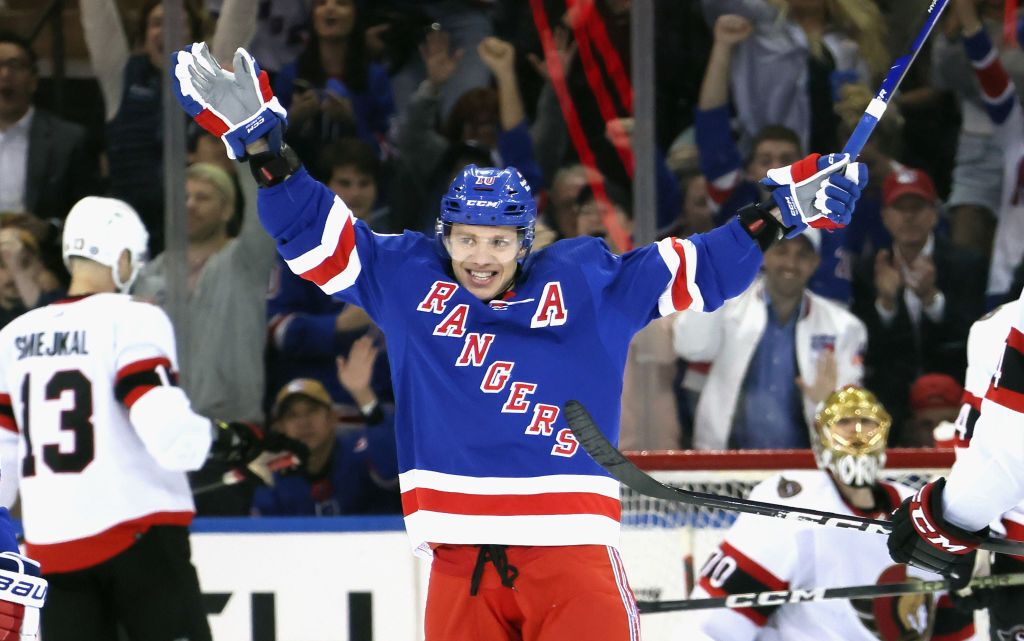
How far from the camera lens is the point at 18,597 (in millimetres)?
2545

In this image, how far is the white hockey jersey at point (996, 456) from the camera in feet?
8.47

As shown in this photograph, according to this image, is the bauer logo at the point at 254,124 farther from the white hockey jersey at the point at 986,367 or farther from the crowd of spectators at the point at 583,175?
the crowd of spectators at the point at 583,175

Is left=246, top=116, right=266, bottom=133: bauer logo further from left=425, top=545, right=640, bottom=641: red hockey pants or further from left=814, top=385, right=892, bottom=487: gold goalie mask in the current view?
left=814, top=385, right=892, bottom=487: gold goalie mask

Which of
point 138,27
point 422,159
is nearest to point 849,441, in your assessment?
point 422,159

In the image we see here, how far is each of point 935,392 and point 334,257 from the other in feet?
8.00

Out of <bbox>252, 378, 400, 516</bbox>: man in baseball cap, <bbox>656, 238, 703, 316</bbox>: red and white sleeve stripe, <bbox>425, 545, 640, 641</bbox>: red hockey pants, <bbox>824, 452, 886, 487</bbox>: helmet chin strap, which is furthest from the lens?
<bbox>252, 378, 400, 516</bbox>: man in baseball cap

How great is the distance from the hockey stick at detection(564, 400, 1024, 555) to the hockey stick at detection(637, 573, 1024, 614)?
632 millimetres

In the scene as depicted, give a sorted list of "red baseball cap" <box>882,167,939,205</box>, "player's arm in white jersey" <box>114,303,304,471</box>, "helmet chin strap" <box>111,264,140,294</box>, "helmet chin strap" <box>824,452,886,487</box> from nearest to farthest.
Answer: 1. "player's arm in white jersey" <box>114,303,304,471</box>
2. "helmet chin strap" <box>824,452,886,487</box>
3. "helmet chin strap" <box>111,264,140,294</box>
4. "red baseball cap" <box>882,167,939,205</box>

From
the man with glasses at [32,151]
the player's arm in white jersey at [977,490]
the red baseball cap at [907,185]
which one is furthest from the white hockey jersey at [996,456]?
the man with glasses at [32,151]

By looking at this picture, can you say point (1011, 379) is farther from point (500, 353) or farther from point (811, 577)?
point (811, 577)

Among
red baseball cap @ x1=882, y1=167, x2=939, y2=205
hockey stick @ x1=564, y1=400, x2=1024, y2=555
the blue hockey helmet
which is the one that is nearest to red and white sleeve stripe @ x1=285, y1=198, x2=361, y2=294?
the blue hockey helmet

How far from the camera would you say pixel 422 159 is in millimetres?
4910

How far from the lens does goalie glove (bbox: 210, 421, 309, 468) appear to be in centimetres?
414

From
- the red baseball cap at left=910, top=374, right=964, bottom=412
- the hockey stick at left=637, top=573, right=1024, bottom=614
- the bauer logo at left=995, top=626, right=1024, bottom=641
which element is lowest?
the bauer logo at left=995, top=626, right=1024, bottom=641
